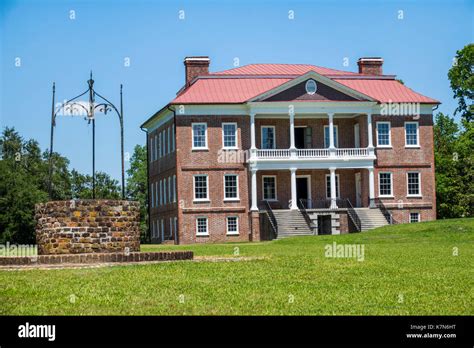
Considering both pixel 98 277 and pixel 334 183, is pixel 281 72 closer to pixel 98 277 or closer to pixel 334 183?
pixel 334 183

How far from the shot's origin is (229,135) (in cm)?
5216

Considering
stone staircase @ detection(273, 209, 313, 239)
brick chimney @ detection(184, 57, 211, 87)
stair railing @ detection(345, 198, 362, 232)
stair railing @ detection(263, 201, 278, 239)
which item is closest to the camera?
stone staircase @ detection(273, 209, 313, 239)

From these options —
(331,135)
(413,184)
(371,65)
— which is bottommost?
(413,184)

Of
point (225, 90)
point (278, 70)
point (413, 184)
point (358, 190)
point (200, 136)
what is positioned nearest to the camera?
point (200, 136)

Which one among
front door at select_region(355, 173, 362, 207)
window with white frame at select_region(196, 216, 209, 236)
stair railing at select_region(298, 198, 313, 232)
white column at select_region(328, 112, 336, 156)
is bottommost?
window with white frame at select_region(196, 216, 209, 236)

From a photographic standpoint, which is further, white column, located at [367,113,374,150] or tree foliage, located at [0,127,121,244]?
tree foliage, located at [0,127,121,244]

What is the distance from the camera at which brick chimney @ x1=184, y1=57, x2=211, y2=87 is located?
5503 cm

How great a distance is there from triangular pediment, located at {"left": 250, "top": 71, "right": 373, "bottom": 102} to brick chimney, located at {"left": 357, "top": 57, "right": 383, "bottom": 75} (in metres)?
5.47

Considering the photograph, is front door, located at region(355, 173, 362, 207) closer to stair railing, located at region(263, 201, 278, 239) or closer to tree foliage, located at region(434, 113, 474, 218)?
stair railing, located at region(263, 201, 278, 239)

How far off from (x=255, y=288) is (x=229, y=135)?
37.9 m

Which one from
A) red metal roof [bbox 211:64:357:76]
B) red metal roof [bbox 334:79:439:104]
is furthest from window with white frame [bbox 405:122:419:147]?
red metal roof [bbox 211:64:357:76]

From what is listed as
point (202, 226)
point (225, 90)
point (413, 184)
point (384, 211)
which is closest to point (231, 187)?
point (202, 226)

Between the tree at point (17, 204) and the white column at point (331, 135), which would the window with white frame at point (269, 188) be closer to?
the white column at point (331, 135)

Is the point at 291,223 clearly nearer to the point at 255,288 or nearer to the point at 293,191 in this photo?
the point at 293,191
